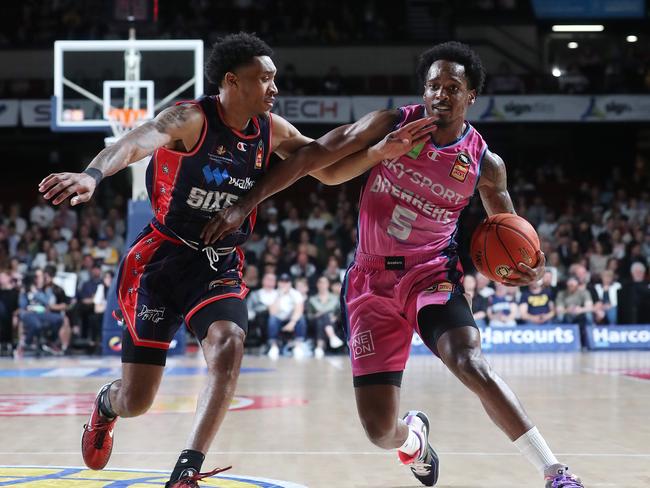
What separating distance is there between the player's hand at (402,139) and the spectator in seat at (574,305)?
38.8 feet

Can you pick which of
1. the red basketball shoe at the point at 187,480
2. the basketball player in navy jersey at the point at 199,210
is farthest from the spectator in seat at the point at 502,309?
the red basketball shoe at the point at 187,480

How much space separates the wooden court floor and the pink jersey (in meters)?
1.20

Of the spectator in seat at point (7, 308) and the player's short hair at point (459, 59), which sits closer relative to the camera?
the player's short hair at point (459, 59)

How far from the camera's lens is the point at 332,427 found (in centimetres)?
681

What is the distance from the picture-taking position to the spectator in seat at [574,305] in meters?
16.0

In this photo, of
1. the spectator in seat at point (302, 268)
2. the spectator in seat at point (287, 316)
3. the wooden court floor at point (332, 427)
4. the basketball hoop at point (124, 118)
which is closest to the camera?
the wooden court floor at point (332, 427)

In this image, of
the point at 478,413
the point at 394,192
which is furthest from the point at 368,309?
the point at 478,413

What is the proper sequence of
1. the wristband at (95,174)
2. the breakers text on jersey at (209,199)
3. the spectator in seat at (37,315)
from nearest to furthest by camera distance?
1. the wristband at (95,174)
2. the breakers text on jersey at (209,199)
3. the spectator in seat at (37,315)

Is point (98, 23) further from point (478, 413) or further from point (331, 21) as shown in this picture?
point (478, 413)

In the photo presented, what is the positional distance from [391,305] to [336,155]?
79 cm

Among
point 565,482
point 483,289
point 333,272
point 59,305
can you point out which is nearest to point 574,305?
point 483,289

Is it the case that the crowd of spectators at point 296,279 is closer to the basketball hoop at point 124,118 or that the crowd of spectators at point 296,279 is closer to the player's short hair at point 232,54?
the basketball hoop at point 124,118

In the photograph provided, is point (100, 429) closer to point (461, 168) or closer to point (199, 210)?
point (199, 210)

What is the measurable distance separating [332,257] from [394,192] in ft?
36.3
